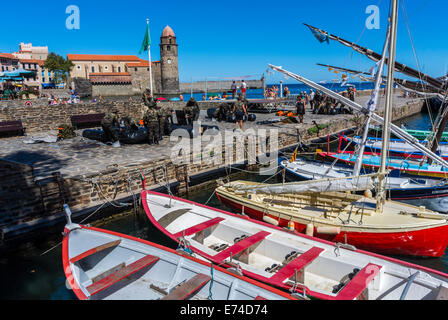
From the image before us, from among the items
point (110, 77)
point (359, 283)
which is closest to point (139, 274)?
point (359, 283)

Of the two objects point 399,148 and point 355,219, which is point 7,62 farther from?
point 355,219

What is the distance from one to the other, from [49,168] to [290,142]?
546 inches

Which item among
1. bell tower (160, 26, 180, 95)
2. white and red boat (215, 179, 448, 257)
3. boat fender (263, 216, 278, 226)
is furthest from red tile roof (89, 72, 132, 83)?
boat fender (263, 216, 278, 226)

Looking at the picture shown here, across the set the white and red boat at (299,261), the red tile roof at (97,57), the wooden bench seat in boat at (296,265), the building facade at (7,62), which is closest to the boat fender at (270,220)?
the white and red boat at (299,261)

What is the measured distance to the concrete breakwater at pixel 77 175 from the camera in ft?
29.4

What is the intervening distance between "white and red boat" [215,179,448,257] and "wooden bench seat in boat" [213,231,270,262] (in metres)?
1.35

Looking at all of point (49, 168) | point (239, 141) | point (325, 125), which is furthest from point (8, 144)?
point (325, 125)

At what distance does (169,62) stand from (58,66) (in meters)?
30.8

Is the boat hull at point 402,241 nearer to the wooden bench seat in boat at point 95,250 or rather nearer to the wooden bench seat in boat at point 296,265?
the wooden bench seat in boat at point 296,265

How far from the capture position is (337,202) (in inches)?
372

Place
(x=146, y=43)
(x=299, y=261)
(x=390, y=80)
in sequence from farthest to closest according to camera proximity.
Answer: (x=146, y=43) → (x=390, y=80) → (x=299, y=261)

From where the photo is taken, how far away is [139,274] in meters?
6.59
